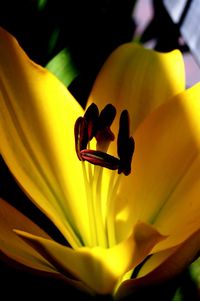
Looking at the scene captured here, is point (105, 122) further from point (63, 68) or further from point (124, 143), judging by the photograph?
point (63, 68)

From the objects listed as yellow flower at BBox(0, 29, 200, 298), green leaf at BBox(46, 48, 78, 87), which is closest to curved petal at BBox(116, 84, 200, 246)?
yellow flower at BBox(0, 29, 200, 298)

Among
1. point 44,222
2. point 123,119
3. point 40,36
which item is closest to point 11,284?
point 44,222

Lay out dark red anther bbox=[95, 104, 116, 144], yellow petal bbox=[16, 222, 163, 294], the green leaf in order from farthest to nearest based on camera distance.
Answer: the green leaf, dark red anther bbox=[95, 104, 116, 144], yellow petal bbox=[16, 222, 163, 294]

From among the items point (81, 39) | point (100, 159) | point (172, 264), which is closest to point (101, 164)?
point (100, 159)

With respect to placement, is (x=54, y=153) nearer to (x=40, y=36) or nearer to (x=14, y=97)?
(x=14, y=97)

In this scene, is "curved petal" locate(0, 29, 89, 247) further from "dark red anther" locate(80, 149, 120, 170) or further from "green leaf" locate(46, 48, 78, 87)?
"green leaf" locate(46, 48, 78, 87)

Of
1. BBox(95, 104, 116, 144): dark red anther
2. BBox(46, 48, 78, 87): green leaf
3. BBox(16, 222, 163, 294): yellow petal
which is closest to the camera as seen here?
BBox(16, 222, 163, 294): yellow petal

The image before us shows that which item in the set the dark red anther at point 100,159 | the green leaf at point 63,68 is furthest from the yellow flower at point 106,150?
the green leaf at point 63,68

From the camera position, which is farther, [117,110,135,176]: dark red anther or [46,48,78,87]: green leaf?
[46,48,78,87]: green leaf
